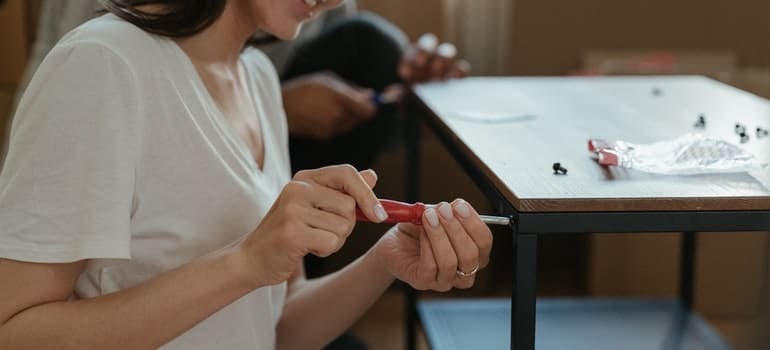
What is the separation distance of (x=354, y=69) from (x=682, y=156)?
1.03m

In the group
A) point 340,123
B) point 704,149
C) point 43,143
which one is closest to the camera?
point 43,143

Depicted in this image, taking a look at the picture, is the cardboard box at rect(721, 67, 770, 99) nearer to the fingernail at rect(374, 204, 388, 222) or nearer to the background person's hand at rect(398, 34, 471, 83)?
the background person's hand at rect(398, 34, 471, 83)

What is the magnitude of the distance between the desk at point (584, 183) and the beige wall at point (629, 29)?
94 centimetres

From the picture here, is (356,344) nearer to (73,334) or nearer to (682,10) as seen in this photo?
(73,334)

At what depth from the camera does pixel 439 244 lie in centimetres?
77

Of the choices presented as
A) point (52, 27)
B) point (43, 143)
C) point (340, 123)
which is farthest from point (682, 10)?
point (43, 143)

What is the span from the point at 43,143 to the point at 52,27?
2.46 feet

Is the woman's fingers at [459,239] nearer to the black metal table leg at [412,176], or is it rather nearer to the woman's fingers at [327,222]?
the woman's fingers at [327,222]

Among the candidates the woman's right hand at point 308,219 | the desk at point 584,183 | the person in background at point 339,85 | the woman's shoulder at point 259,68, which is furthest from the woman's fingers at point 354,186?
the person in background at point 339,85

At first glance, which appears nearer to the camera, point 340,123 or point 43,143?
point 43,143

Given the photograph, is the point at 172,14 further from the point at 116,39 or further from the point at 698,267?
the point at 698,267

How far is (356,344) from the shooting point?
4.88ft

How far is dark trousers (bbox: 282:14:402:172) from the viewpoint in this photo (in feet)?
5.80

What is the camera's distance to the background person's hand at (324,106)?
163 centimetres
